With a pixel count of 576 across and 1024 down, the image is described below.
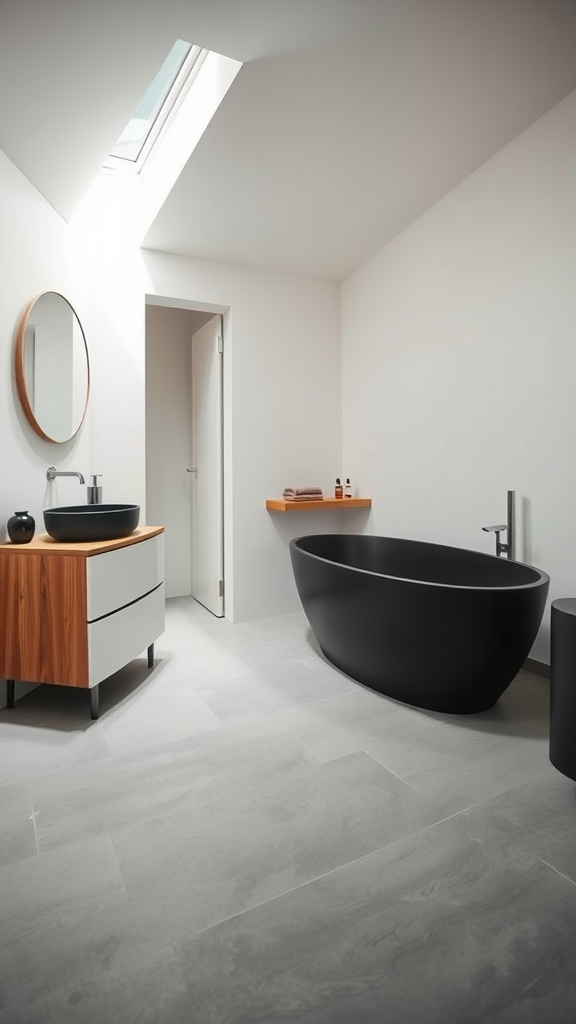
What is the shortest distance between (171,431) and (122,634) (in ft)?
7.68

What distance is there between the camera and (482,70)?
2.08m

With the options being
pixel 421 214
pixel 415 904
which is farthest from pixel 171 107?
pixel 415 904

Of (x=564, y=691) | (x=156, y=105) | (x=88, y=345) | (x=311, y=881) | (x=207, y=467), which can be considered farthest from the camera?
(x=207, y=467)

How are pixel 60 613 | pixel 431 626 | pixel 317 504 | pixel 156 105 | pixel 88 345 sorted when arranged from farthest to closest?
pixel 317 504, pixel 88 345, pixel 156 105, pixel 60 613, pixel 431 626

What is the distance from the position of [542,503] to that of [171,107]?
2735 mm

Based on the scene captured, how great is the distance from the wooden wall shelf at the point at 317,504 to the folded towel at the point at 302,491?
0.19 feet

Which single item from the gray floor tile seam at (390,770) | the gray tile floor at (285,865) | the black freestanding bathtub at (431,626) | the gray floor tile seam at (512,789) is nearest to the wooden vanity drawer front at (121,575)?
the gray tile floor at (285,865)

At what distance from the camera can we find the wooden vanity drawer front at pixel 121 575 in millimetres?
2084

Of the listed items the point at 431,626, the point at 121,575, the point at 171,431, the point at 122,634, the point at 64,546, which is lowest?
the point at 122,634

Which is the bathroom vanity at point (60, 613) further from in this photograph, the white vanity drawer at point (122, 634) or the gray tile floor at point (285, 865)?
the gray tile floor at point (285, 865)

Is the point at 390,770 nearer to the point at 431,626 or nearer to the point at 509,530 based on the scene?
the point at 431,626

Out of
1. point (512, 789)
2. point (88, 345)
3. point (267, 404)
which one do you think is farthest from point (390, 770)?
point (88, 345)

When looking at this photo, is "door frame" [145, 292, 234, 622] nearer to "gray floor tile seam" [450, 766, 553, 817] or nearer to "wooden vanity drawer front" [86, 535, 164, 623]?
"wooden vanity drawer front" [86, 535, 164, 623]

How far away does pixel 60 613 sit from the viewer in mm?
2074
